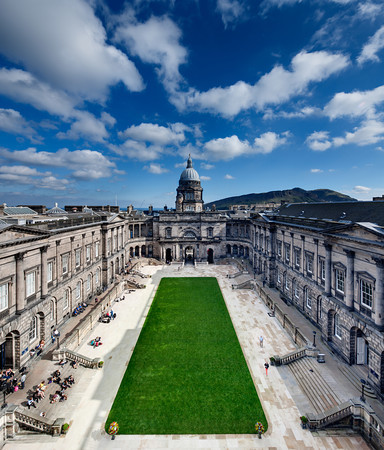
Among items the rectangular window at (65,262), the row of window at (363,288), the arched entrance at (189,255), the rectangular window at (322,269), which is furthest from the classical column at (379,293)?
the arched entrance at (189,255)

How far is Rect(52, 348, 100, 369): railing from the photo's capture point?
22.5 metres

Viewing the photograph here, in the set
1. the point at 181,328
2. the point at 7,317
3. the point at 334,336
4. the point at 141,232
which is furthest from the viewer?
the point at 141,232

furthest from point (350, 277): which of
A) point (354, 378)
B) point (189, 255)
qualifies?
point (189, 255)

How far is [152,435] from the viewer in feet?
52.2

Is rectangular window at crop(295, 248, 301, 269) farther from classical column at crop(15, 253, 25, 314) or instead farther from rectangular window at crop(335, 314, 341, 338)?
classical column at crop(15, 253, 25, 314)

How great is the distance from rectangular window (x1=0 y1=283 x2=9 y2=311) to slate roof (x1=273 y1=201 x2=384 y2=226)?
31.7m

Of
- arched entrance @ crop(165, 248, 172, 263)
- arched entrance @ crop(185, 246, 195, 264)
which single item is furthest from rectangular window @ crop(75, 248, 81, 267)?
arched entrance @ crop(185, 246, 195, 264)

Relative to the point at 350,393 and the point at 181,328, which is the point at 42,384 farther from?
the point at 350,393

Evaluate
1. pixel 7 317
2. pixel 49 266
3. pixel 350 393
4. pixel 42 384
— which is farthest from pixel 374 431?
pixel 49 266

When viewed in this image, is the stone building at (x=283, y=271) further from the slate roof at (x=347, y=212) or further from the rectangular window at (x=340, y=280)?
the slate roof at (x=347, y=212)

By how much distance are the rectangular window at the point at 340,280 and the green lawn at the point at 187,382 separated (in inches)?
459

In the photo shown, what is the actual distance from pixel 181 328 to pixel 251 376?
10728 millimetres

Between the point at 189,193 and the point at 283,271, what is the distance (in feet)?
141

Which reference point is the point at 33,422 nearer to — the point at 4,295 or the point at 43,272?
the point at 4,295
